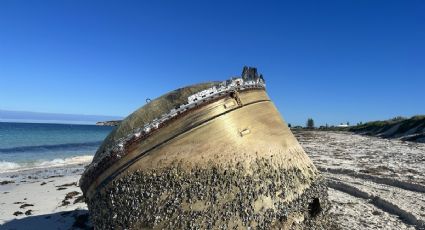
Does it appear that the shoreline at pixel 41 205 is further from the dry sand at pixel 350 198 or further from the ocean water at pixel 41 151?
the ocean water at pixel 41 151

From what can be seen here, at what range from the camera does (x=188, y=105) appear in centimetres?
420

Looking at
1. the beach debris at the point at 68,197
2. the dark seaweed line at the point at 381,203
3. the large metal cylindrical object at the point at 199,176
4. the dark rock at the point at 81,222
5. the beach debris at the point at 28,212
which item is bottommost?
the beach debris at the point at 28,212

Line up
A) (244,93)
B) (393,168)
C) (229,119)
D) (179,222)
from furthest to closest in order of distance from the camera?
(393,168), (244,93), (229,119), (179,222)

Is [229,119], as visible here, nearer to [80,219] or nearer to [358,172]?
[80,219]

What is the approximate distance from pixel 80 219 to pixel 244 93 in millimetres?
5004

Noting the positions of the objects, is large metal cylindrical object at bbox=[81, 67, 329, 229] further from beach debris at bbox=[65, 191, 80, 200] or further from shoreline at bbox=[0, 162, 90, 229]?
beach debris at bbox=[65, 191, 80, 200]

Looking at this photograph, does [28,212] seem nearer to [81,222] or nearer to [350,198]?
[81,222]

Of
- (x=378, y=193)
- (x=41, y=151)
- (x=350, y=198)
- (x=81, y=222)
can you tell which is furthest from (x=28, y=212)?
(x=41, y=151)

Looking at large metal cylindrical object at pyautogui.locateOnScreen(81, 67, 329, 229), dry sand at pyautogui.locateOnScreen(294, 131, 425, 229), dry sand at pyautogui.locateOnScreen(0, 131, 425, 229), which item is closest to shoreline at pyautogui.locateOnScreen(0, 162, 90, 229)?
dry sand at pyautogui.locateOnScreen(0, 131, 425, 229)

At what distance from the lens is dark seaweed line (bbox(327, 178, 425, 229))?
279 inches

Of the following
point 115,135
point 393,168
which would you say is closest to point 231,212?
point 115,135

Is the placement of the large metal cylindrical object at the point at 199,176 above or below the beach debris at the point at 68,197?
above

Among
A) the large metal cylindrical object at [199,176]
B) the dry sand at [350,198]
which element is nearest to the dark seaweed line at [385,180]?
the dry sand at [350,198]

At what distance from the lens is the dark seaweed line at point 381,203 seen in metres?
7.09
